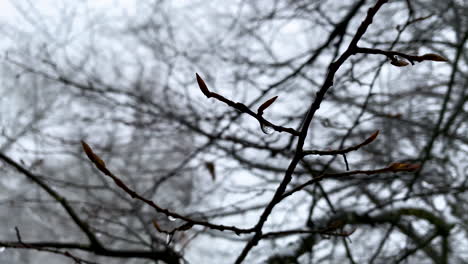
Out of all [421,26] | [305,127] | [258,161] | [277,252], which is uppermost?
[421,26]

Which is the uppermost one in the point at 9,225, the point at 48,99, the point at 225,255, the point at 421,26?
the point at 48,99

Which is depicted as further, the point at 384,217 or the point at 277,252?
the point at 384,217

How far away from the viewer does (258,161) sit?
3.71 meters

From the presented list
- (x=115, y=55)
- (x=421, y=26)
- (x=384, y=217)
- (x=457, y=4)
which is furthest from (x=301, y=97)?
(x=115, y=55)

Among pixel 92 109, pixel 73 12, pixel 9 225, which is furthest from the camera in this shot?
pixel 9 225

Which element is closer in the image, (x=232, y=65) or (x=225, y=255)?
(x=232, y=65)

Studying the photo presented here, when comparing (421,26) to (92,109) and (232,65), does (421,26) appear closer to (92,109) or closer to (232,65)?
(232,65)

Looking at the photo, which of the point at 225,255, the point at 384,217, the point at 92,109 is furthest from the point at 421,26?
the point at 92,109

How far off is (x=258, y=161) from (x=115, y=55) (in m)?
6.83

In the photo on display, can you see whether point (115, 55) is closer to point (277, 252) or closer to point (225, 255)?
point (225, 255)

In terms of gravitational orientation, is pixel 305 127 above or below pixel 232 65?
below

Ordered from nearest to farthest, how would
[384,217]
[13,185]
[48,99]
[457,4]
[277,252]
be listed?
[277,252], [384,217], [457,4], [48,99], [13,185]

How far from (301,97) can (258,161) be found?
1818mm

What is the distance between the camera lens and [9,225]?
36.3 feet
